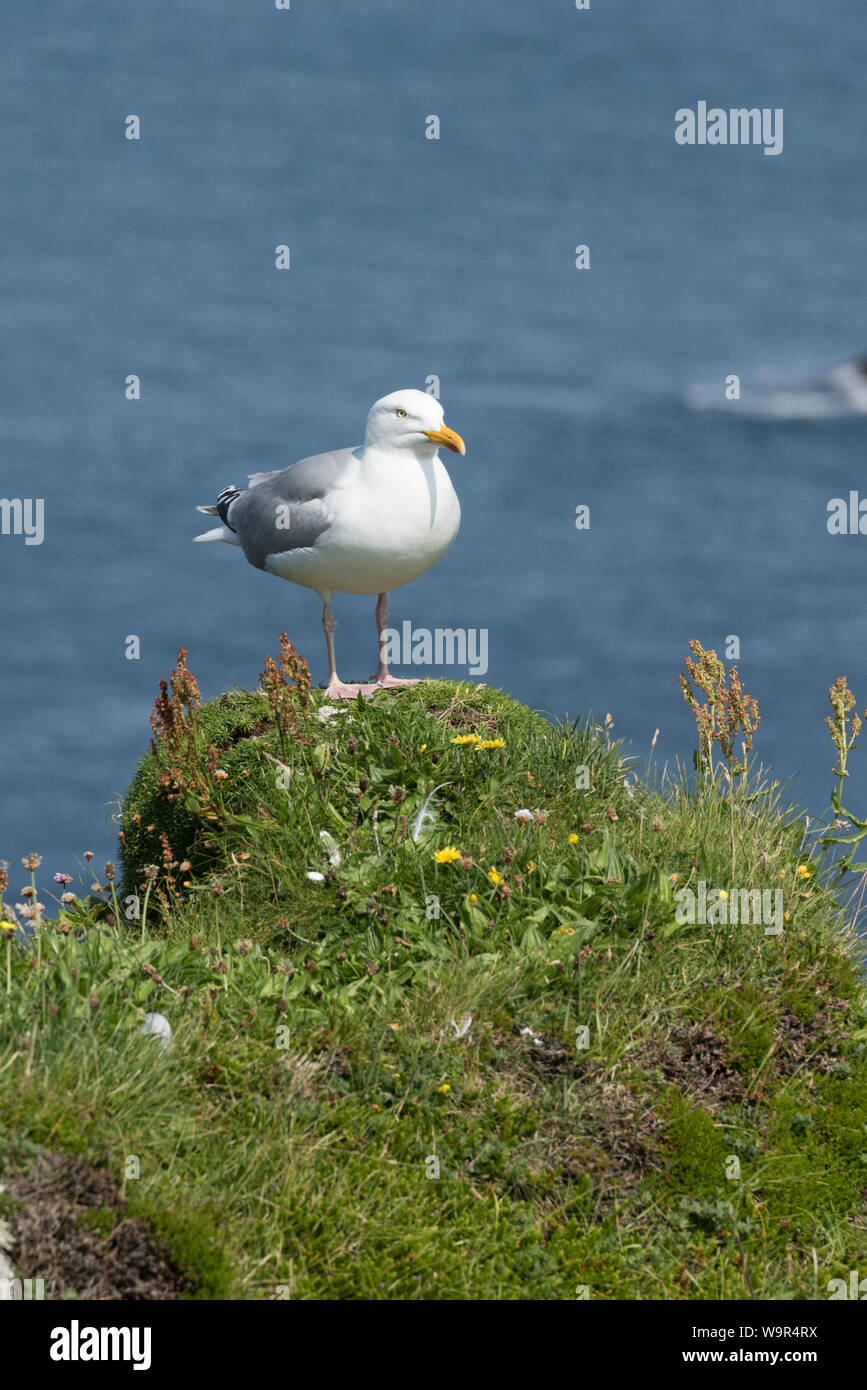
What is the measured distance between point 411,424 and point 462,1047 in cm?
415

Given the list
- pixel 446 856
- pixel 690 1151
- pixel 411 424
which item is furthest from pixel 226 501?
pixel 690 1151

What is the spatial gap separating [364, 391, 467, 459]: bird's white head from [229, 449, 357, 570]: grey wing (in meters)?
0.31

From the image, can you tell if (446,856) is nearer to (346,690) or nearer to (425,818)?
(425,818)

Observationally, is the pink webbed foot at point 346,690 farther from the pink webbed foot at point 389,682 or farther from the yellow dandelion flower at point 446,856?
the yellow dandelion flower at point 446,856

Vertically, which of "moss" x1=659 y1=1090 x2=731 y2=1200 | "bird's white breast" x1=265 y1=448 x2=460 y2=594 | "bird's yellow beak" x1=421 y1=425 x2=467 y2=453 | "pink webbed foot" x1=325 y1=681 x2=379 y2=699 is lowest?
"moss" x1=659 y1=1090 x2=731 y2=1200

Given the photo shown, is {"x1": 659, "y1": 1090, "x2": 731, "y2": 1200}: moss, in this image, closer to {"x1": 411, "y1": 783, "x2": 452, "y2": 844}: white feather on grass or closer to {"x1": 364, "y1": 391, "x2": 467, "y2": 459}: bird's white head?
{"x1": 411, "y1": 783, "x2": 452, "y2": 844}: white feather on grass

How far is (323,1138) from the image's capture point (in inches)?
239

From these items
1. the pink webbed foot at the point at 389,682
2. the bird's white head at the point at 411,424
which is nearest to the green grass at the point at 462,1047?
the pink webbed foot at the point at 389,682

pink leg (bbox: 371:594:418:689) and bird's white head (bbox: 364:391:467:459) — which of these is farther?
pink leg (bbox: 371:594:418:689)

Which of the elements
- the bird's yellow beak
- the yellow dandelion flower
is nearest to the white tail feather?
the bird's yellow beak

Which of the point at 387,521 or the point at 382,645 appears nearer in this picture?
the point at 387,521

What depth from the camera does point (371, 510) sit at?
9.54 m

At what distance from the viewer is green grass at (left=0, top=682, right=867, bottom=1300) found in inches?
229

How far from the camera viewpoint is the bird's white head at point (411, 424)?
948cm
